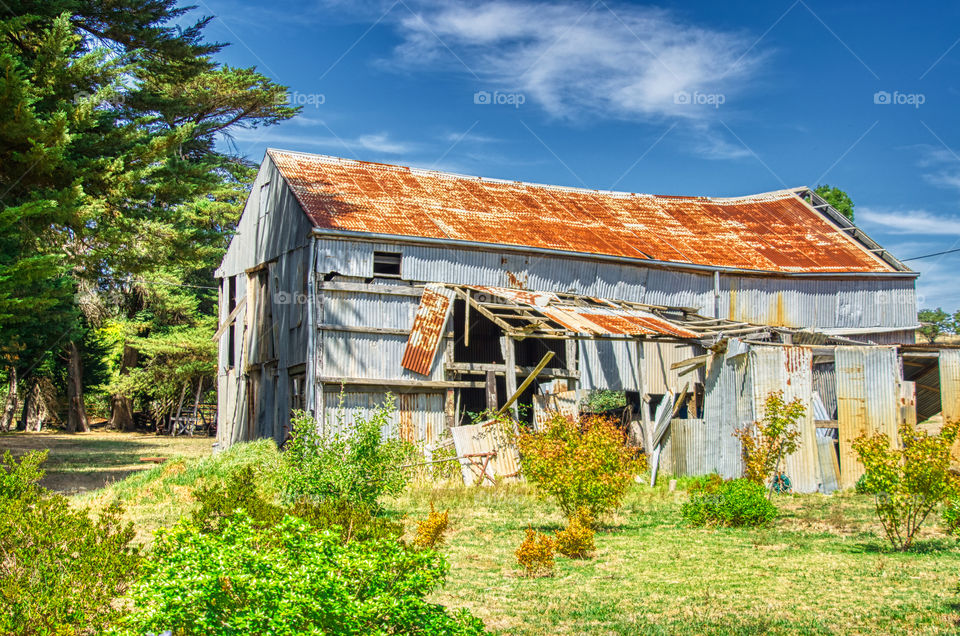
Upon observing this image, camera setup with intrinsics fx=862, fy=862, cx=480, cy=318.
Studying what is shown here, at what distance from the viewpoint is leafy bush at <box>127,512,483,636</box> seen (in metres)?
5.04

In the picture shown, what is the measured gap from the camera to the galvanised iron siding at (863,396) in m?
17.9

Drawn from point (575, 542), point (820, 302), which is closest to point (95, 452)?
point (575, 542)

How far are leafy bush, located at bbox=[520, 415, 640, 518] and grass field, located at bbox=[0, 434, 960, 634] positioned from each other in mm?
686

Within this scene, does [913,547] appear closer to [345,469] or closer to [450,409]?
[345,469]

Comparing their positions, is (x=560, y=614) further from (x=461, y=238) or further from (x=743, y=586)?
(x=461, y=238)

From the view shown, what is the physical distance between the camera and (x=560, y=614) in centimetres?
848

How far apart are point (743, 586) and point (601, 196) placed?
2257 cm

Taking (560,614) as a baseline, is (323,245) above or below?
above

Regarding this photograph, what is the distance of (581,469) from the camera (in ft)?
42.0

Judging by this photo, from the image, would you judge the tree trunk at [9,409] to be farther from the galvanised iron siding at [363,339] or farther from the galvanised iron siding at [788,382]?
the galvanised iron siding at [788,382]

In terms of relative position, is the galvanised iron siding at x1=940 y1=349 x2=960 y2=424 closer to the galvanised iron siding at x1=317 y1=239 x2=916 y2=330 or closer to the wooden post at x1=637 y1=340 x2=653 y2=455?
the wooden post at x1=637 y1=340 x2=653 y2=455

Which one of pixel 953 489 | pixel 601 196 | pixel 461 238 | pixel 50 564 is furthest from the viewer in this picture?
A: pixel 601 196

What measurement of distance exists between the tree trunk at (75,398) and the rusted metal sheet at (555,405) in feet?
92.2

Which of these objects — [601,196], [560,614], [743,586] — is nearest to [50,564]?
[560,614]
